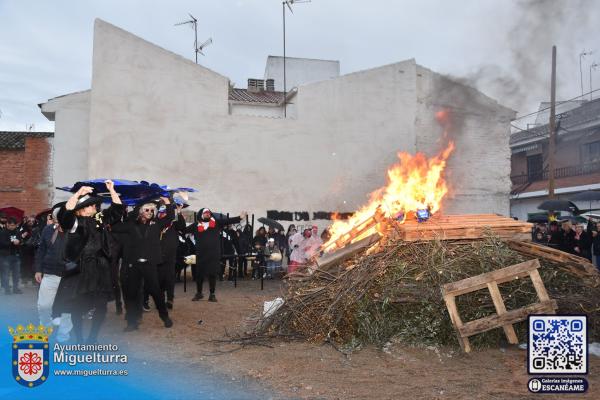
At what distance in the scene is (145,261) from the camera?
752 centimetres

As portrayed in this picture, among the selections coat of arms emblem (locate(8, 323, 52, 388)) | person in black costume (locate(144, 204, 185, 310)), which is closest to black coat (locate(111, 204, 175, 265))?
person in black costume (locate(144, 204, 185, 310))

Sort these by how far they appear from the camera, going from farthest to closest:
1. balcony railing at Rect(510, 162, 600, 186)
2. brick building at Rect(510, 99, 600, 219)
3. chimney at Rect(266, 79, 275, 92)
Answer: balcony railing at Rect(510, 162, 600, 186), brick building at Rect(510, 99, 600, 219), chimney at Rect(266, 79, 275, 92)

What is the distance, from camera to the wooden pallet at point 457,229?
23.9 ft

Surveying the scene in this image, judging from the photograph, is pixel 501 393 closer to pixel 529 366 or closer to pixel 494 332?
pixel 529 366

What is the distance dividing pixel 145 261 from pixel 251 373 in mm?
2765

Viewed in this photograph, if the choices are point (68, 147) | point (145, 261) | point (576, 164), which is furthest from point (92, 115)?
point (576, 164)

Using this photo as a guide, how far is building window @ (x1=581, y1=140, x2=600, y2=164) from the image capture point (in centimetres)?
2747

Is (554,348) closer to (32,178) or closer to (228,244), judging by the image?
(228,244)

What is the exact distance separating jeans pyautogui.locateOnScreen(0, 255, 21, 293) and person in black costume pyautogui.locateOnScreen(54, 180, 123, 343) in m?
6.95

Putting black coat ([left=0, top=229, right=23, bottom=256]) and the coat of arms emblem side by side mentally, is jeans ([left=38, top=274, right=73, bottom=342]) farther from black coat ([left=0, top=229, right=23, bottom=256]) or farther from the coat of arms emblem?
black coat ([left=0, top=229, right=23, bottom=256])

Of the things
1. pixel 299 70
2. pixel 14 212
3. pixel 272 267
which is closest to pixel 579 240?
pixel 272 267

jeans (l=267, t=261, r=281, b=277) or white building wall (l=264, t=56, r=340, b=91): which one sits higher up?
white building wall (l=264, t=56, r=340, b=91)

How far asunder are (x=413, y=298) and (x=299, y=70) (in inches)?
792

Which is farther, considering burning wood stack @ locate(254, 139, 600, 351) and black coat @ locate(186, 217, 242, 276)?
black coat @ locate(186, 217, 242, 276)
